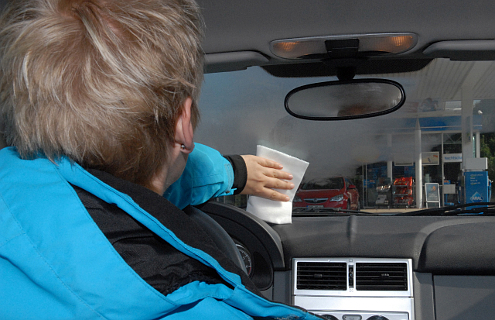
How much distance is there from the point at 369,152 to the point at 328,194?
37cm

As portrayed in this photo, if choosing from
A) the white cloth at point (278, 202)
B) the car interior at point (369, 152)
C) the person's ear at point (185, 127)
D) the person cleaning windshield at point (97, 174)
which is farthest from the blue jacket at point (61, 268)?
the white cloth at point (278, 202)

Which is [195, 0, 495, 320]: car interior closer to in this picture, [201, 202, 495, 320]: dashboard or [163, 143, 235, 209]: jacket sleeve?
[201, 202, 495, 320]: dashboard

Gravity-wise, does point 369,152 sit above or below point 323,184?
above

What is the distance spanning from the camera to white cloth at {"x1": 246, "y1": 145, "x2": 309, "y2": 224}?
2.25 meters

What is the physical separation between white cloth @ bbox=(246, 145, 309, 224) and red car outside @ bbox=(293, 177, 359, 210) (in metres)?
0.12

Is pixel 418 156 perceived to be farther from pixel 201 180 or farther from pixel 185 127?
pixel 185 127

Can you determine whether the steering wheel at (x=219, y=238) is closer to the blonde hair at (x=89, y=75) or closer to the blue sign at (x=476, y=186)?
the blonde hair at (x=89, y=75)

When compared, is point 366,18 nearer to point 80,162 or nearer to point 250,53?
point 250,53

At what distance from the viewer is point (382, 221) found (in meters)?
2.46

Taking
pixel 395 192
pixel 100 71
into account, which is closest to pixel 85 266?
pixel 100 71

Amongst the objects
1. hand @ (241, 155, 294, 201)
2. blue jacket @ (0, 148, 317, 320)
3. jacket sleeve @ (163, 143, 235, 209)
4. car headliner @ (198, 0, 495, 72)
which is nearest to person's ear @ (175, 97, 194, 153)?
blue jacket @ (0, 148, 317, 320)

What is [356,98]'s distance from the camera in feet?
7.27

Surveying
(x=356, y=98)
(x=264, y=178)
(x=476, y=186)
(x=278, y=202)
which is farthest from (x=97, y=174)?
(x=476, y=186)

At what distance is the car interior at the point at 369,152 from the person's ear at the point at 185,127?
37.7 inches
